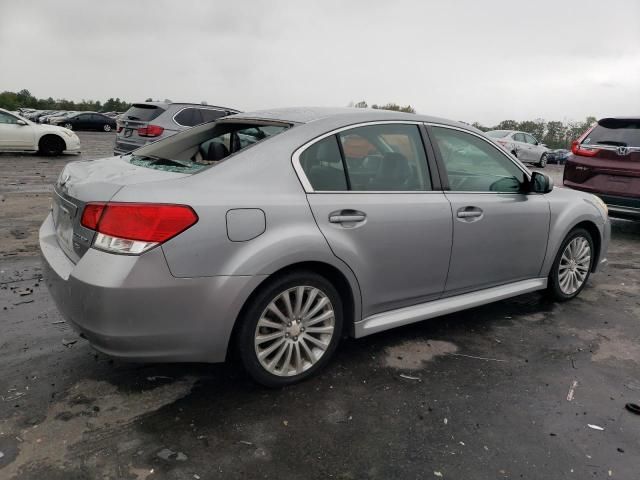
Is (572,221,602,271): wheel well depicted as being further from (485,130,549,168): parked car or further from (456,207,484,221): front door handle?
(485,130,549,168): parked car

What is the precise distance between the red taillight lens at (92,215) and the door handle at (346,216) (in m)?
1.21

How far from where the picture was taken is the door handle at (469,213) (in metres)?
3.69

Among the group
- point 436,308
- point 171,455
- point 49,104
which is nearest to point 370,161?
point 436,308

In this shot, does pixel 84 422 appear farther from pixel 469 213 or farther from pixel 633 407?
pixel 633 407

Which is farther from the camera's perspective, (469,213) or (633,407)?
(469,213)

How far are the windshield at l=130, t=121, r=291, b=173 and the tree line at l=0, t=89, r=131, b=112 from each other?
2976 inches

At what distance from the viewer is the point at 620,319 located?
453cm

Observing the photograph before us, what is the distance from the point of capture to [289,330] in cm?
309

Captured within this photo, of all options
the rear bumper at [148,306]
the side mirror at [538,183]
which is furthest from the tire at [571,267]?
the rear bumper at [148,306]

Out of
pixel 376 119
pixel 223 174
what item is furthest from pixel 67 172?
pixel 376 119

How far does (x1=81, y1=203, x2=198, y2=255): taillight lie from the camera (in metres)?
2.59

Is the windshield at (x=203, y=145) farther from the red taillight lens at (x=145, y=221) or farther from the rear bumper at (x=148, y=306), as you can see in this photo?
the rear bumper at (x=148, y=306)

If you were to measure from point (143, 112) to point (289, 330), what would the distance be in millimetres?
10214

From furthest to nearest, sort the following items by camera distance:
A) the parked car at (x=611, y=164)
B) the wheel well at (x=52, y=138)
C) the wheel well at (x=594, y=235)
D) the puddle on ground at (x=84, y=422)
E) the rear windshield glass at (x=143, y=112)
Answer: the wheel well at (x=52, y=138) → the rear windshield glass at (x=143, y=112) → the parked car at (x=611, y=164) → the wheel well at (x=594, y=235) → the puddle on ground at (x=84, y=422)
